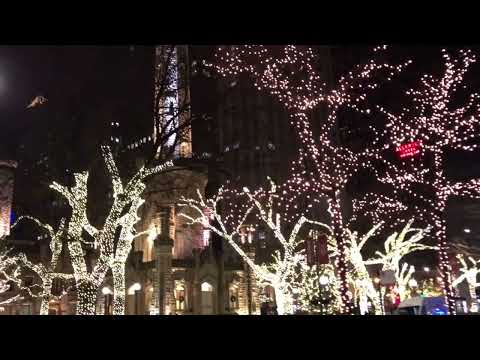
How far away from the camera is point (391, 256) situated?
2705 centimetres

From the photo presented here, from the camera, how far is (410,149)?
1744cm

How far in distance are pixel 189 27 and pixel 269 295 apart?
50185 millimetres

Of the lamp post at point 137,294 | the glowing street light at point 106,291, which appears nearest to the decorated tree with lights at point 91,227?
the glowing street light at point 106,291

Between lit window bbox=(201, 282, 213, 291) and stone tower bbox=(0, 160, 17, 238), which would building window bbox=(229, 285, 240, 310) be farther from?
stone tower bbox=(0, 160, 17, 238)

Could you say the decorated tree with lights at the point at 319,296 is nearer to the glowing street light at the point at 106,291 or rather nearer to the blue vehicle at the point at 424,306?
the blue vehicle at the point at 424,306

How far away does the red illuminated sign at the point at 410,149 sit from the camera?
56.3 ft

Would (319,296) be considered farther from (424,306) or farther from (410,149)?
(410,149)

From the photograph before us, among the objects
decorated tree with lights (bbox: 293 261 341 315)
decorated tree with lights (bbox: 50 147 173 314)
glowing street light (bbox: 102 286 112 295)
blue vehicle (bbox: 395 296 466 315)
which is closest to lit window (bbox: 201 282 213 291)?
glowing street light (bbox: 102 286 112 295)

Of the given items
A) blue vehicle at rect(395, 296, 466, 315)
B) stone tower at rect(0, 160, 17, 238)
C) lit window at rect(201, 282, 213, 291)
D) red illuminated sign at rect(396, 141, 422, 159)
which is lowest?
blue vehicle at rect(395, 296, 466, 315)

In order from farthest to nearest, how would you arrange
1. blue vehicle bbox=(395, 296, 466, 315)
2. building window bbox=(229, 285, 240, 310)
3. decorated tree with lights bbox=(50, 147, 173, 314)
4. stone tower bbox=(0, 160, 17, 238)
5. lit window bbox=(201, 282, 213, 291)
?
building window bbox=(229, 285, 240, 310), lit window bbox=(201, 282, 213, 291), stone tower bbox=(0, 160, 17, 238), blue vehicle bbox=(395, 296, 466, 315), decorated tree with lights bbox=(50, 147, 173, 314)

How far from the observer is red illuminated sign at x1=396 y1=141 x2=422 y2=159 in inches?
675

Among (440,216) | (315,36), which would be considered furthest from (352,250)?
(315,36)

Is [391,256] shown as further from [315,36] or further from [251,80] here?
[251,80]
